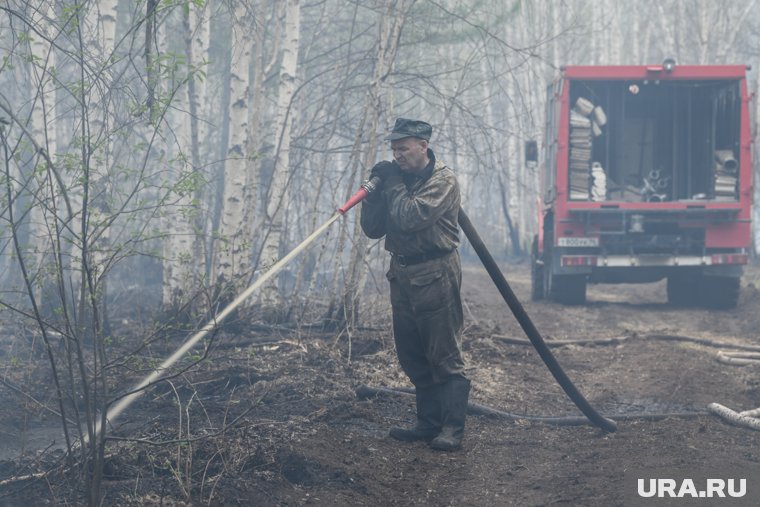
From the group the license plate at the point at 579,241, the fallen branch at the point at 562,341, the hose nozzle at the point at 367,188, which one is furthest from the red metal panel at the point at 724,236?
the hose nozzle at the point at 367,188

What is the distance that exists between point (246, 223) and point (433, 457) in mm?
5714

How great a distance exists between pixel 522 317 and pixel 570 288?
8.14 meters

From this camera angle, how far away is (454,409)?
5.89 meters

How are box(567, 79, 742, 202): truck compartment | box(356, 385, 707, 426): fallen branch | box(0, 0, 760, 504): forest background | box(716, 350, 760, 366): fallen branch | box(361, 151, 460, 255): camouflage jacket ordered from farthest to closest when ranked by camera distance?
box(567, 79, 742, 202): truck compartment, box(716, 350, 760, 366): fallen branch, box(356, 385, 707, 426): fallen branch, box(361, 151, 460, 255): camouflage jacket, box(0, 0, 760, 504): forest background

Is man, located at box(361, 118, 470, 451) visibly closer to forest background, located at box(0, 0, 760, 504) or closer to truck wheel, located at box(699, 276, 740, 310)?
forest background, located at box(0, 0, 760, 504)

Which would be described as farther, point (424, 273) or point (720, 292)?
point (720, 292)

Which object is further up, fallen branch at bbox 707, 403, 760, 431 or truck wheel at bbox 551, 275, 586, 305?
truck wheel at bbox 551, 275, 586, 305

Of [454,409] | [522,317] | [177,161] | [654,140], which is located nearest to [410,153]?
[522,317]

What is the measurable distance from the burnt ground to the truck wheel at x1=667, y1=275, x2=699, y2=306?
354 cm

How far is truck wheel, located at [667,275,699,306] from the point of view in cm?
1421

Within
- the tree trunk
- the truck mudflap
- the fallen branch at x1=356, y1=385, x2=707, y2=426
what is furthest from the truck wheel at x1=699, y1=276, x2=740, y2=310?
the fallen branch at x1=356, y1=385, x2=707, y2=426

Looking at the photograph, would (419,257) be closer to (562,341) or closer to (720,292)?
(562,341)

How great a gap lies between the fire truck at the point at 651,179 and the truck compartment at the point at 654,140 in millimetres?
15

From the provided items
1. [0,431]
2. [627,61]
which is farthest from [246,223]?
[627,61]
